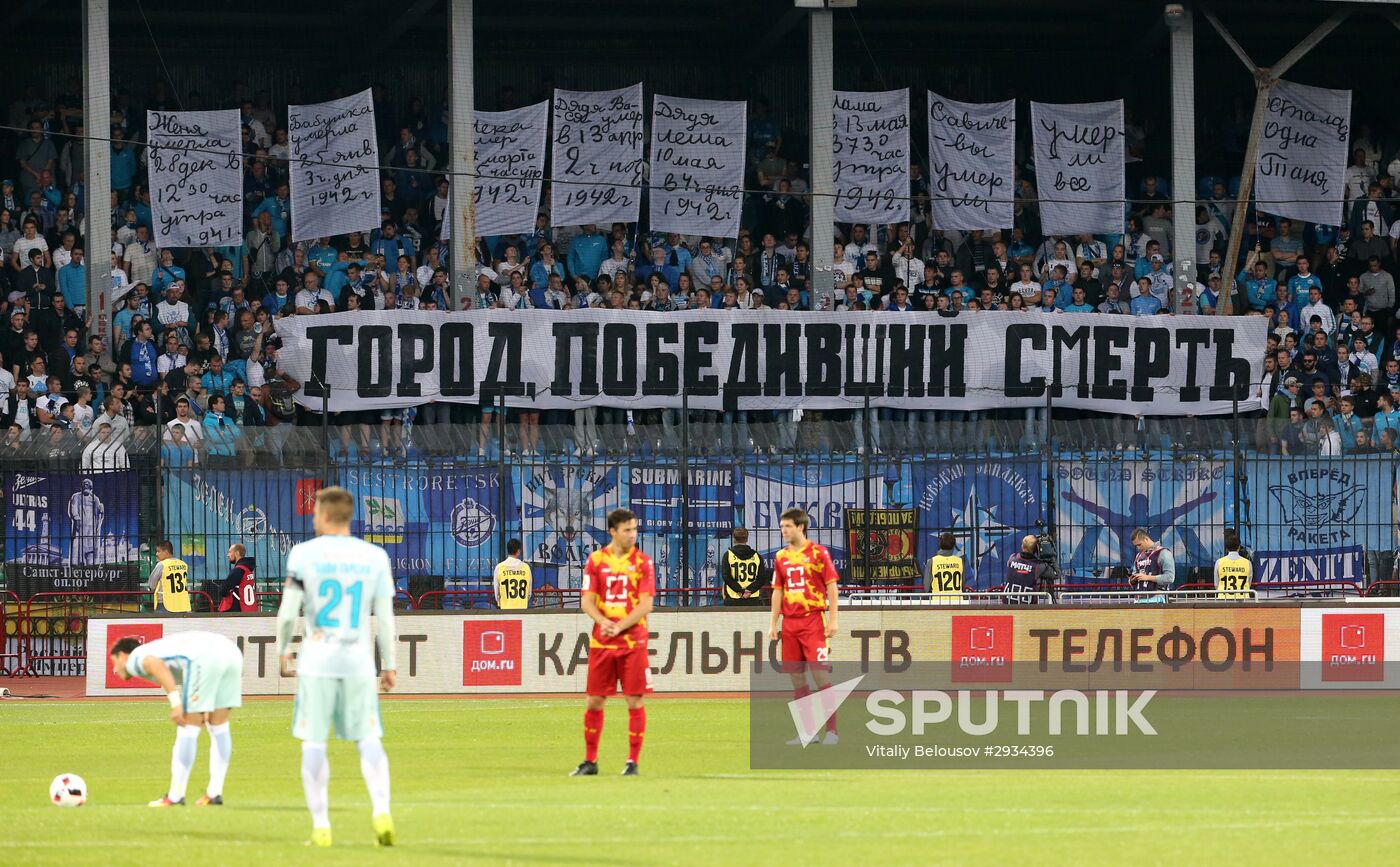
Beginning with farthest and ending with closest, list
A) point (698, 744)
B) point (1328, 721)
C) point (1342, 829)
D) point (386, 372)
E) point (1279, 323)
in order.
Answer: point (1279, 323) → point (386, 372) → point (1328, 721) → point (698, 744) → point (1342, 829)

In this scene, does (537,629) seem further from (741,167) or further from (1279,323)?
(1279,323)

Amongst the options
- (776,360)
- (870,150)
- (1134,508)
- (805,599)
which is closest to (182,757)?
(805,599)

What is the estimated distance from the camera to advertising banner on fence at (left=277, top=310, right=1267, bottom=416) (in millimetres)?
27125

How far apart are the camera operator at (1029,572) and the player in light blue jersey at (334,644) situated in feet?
44.7

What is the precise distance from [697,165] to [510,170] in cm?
269

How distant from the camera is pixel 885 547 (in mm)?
24125

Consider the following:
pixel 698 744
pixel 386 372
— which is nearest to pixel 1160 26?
pixel 386 372

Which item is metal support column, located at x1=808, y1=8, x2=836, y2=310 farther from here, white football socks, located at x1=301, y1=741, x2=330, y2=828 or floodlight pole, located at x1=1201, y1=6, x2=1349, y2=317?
white football socks, located at x1=301, y1=741, x2=330, y2=828

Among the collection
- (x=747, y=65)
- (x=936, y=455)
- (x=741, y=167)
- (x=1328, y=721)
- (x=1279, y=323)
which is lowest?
(x=1328, y=721)

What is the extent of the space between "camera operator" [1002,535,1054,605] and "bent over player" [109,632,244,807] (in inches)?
475

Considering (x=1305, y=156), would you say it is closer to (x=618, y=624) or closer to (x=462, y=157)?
(x=462, y=157)

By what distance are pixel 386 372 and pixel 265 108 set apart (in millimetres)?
7121

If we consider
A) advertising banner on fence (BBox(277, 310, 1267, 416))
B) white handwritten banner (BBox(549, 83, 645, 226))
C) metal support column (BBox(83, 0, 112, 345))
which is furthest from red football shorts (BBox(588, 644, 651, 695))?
white handwritten banner (BBox(549, 83, 645, 226))

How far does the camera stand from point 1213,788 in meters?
12.3
